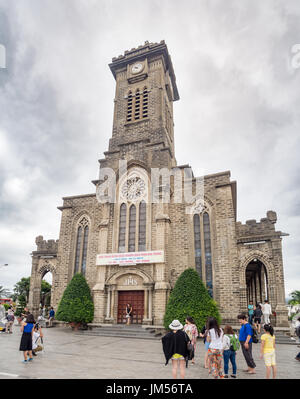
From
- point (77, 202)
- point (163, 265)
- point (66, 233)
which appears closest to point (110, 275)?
point (163, 265)

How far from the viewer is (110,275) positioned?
1958cm

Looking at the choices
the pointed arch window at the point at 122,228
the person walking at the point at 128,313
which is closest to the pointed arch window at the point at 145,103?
the pointed arch window at the point at 122,228

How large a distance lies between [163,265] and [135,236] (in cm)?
335

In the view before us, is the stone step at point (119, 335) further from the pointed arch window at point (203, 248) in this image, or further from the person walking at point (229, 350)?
the person walking at point (229, 350)

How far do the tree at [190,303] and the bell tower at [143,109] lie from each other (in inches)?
357

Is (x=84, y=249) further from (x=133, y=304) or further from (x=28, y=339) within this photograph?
(x=28, y=339)

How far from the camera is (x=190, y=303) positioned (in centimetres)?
1538

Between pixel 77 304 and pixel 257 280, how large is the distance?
17760 mm

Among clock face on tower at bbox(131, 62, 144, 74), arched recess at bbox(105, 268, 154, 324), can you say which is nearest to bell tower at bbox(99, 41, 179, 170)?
clock face on tower at bbox(131, 62, 144, 74)

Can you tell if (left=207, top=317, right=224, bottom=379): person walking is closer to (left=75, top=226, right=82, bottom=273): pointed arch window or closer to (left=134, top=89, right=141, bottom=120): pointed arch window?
(left=75, top=226, right=82, bottom=273): pointed arch window

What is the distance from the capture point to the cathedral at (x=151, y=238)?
17844 millimetres

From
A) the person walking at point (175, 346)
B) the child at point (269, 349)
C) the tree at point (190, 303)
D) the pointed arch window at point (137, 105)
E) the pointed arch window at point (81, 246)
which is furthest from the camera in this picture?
the pointed arch window at point (137, 105)

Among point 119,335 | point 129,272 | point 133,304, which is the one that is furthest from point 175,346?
point 133,304
